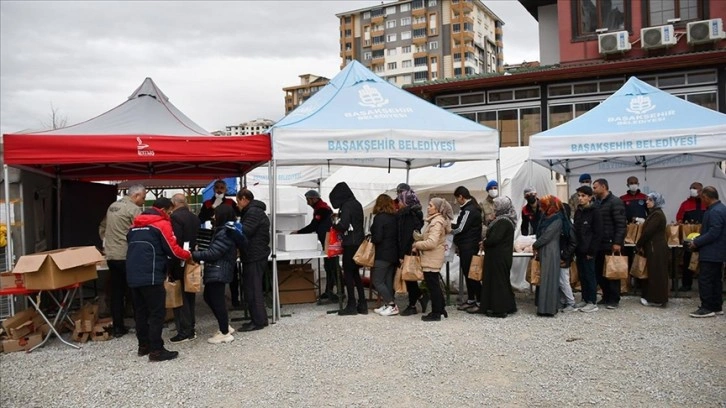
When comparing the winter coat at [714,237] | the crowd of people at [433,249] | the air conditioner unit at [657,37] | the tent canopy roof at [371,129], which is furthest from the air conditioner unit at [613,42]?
the winter coat at [714,237]

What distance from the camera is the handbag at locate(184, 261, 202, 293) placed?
18.5 ft

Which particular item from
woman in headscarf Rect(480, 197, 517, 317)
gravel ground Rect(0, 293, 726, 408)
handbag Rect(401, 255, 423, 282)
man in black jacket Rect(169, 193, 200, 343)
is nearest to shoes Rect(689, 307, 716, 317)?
gravel ground Rect(0, 293, 726, 408)

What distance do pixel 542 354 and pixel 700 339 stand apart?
168 centimetres

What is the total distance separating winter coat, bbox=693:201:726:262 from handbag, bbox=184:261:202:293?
18.1 feet

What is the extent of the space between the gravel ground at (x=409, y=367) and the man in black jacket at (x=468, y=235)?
65 cm

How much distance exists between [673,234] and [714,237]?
4.17ft

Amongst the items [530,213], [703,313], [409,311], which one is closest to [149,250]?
[409,311]

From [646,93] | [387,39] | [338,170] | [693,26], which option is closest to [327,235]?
[646,93]

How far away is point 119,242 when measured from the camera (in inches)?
239

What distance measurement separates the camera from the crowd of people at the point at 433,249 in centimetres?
573

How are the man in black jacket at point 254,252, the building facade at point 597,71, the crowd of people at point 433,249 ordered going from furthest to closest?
the building facade at point 597,71
the man in black jacket at point 254,252
the crowd of people at point 433,249

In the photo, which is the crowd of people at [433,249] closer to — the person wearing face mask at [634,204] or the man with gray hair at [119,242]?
the man with gray hair at [119,242]

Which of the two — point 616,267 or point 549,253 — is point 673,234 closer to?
point 616,267

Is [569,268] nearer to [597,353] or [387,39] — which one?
[597,353]
